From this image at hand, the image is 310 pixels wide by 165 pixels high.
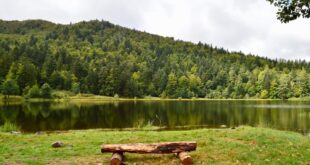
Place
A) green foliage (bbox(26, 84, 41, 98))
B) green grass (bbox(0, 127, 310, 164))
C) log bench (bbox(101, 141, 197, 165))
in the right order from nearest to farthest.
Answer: log bench (bbox(101, 141, 197, 165))
green grass (bbox(0, 127, 310, 164))
green foliage (bbox(26, 84, 41, 98))

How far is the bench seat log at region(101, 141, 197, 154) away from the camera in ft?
41.8

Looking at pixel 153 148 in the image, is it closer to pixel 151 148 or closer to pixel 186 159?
pixel 151 148

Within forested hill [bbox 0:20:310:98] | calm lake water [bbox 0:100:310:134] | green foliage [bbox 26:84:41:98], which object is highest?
forested hill [bbox 0:20:310:98]

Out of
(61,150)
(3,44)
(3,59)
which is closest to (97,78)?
(3,59)

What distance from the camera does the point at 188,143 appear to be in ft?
42.9

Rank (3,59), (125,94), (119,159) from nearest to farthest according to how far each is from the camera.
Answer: (119,159)
(3,59)
(125,94)

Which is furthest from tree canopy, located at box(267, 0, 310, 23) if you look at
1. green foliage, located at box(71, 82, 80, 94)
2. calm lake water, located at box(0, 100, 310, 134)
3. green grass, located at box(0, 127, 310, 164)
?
green foliage, located at box(71, 82, 80, 94)

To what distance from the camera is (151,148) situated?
12.9m

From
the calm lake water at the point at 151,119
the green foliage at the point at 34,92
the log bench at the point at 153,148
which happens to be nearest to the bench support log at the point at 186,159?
the log bench at the point at 153,148

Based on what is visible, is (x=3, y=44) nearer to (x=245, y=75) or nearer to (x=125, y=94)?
(x=125, y=94)

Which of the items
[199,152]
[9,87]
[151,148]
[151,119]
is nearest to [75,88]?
[9,87]

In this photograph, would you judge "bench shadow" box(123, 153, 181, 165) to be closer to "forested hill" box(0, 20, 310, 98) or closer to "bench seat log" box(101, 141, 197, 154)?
"bench seat log" box(101, 141, 197, 154)

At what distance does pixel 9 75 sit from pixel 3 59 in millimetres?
12206

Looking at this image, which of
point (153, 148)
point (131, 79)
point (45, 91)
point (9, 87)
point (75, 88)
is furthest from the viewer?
point (131, 79)
